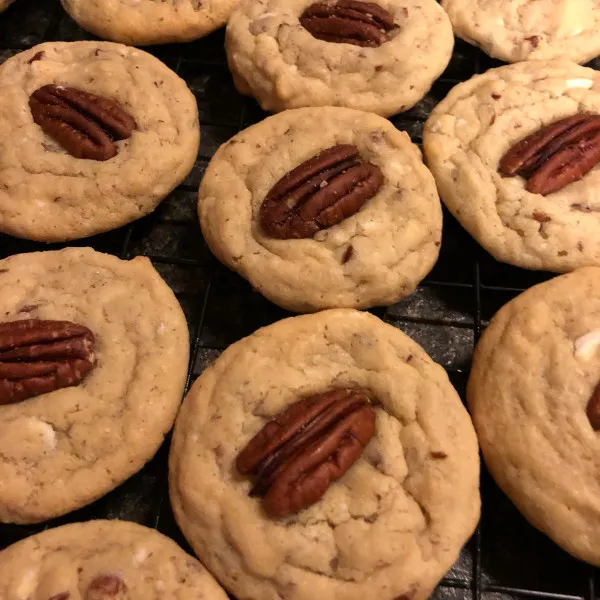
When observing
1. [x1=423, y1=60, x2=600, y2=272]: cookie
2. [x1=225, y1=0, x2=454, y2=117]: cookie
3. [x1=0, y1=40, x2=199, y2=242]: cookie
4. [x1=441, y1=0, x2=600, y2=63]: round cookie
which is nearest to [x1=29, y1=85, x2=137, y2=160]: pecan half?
[x1=0, y1=40, x2=199, y2=242]: cookie

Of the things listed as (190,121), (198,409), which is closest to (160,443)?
(198,409)

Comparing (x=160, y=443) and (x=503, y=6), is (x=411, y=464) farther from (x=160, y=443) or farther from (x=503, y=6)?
(x=503, y=6)

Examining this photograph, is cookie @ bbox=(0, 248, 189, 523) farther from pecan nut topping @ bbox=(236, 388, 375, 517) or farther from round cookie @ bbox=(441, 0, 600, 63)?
round cookie @ bbox=(441, 0, 600, 63)

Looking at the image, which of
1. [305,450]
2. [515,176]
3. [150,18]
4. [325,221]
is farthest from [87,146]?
[515,176]

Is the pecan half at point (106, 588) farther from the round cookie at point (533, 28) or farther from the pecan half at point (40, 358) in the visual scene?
the round cookie at point (533, 28)

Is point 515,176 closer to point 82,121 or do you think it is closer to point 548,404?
point 548,404

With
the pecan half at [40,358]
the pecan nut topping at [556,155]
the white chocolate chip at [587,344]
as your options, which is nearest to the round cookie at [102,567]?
the pecan half at [40,358]
